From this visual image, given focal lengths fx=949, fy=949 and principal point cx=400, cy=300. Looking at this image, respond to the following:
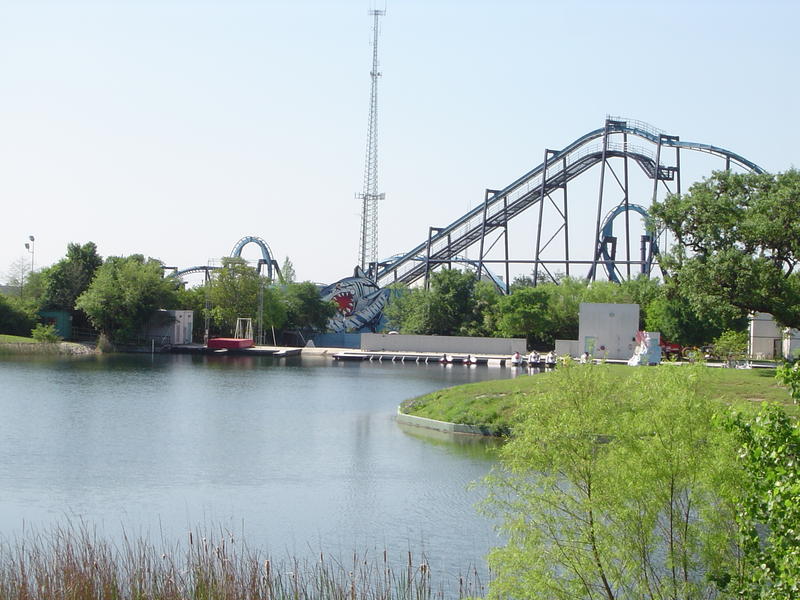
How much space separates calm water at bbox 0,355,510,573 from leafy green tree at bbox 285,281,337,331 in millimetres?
40170

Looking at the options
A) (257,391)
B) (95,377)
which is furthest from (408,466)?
(95,377)

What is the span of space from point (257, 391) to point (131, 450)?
18.3 metres

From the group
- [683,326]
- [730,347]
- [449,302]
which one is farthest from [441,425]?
[449,302]

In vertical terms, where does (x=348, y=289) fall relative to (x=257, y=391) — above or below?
above

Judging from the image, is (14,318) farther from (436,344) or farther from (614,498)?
(614,498)

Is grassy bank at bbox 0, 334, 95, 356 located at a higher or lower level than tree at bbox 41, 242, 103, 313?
lower

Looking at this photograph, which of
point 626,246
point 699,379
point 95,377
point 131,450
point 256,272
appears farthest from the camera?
point 256,272

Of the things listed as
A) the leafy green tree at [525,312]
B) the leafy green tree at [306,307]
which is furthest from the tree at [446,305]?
the leafy green tree at [306,307]

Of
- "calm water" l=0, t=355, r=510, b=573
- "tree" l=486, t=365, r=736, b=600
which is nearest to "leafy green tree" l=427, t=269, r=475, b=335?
"calm water" l=0, t=355, r=510, b=573

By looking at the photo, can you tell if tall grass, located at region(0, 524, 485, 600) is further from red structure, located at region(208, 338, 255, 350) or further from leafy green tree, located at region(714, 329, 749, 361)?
red structure, located at region(208, 338, 255, 350)

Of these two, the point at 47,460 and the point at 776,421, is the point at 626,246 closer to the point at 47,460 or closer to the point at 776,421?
the point at 47,460

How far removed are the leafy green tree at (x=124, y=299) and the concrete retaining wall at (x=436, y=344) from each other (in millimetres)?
16753

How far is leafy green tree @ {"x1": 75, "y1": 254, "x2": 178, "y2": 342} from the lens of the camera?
238 ft

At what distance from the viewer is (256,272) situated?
83.5 meters
